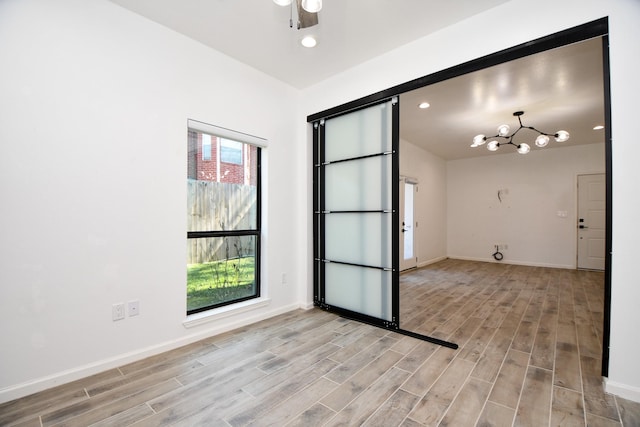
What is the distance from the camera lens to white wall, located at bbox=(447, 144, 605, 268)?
6621 mm

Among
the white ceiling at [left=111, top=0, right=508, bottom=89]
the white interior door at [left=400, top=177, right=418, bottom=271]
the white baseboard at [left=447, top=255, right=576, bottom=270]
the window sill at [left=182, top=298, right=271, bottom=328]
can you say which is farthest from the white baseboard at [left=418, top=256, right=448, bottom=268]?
the white ceiling at [left=111, top=0, right=508, bottom=89]

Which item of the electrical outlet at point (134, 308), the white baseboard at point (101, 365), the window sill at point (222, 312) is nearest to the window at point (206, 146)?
the electrical outlet at point (134, 308)

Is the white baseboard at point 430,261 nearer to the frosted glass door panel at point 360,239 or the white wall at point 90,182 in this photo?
the frosted glass door panel at point 360,239

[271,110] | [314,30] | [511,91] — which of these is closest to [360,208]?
[271,110]

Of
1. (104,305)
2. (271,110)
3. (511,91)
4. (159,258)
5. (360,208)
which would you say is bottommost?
(104,305)

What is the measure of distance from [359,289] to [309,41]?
2.73 metres

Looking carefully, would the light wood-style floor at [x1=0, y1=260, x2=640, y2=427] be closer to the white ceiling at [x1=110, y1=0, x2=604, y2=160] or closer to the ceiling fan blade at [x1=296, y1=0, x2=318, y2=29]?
the ceiling fan blade at [x1=296, y1=0, x2=318, y2=29]

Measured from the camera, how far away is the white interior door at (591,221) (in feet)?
20.8

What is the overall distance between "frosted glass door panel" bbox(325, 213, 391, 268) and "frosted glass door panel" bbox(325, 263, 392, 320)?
0.12 metres

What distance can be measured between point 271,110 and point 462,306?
12.0ft

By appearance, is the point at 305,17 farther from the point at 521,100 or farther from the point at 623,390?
the point at 521,100

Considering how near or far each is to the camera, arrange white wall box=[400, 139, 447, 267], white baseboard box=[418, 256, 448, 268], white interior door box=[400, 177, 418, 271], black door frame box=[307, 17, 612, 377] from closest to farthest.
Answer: black door frame box=[307, 17, 612, 377]
white interior door box=[400, 177, 418, 271]
white wall box=[400, 139, 447, 267]
white baseboard box=[418, 256, 448, 268]

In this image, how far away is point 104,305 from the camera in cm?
223

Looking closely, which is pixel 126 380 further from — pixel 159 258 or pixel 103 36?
pixel 103 36
